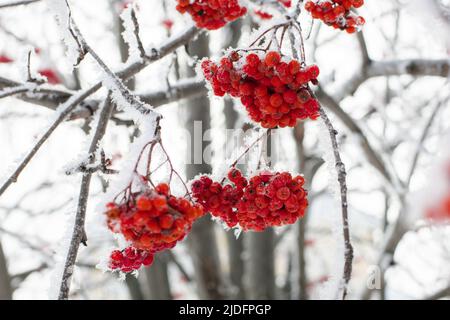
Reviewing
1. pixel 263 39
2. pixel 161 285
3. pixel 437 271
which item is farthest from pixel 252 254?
pixel 437 271

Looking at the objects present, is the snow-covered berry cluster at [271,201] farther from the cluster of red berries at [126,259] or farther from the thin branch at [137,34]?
the thin branch at [137,34]

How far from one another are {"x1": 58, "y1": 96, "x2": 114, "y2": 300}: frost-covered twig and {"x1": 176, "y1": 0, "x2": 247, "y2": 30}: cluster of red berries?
0.45m

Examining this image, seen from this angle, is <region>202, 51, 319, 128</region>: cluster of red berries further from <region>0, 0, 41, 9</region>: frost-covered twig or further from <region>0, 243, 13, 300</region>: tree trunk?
<region>0, 243, 13, 300</region>: tree trunk

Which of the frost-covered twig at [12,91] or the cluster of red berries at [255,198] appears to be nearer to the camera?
the cluster of red berries at [255,198]

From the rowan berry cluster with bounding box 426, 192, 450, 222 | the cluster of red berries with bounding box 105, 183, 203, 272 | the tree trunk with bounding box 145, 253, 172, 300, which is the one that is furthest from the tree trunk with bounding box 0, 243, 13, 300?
the rowan berry cluster with bounding box 426, 192, 450, 222

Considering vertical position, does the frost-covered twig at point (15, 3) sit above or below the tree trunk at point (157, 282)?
above

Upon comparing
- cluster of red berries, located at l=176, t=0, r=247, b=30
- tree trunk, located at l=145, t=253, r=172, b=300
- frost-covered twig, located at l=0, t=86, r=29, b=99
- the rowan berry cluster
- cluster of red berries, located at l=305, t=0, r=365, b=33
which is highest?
cluster of red berries, located at l=176, t=0, r=247, b=30

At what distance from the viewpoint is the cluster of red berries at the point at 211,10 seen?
1485 millimetres

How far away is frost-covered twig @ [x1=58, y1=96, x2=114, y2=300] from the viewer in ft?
3.34

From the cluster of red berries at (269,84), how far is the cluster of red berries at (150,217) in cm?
32

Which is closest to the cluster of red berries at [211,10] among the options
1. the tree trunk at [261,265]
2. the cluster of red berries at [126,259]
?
the cluster of red berries at [126,259]

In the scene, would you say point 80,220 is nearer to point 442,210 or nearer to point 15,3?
point 15,3

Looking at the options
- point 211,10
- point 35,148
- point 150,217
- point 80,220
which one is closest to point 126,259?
point 80,220
